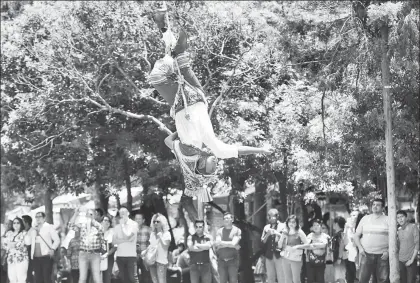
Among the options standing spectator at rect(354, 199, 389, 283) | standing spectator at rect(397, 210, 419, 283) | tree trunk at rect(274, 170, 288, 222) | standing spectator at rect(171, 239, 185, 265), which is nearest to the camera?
standing spectator at rect(354, 199, 389, 283)

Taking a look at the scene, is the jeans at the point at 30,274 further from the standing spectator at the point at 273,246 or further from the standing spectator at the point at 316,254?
the standing spectator at the point at 316,254

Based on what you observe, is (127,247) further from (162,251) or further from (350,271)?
(350,271)

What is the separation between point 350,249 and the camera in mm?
10016

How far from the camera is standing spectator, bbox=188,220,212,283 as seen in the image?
31.0 ft

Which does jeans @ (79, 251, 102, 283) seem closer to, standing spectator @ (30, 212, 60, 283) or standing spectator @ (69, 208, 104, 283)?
standing spectator @ (69, 208, 104, 283)

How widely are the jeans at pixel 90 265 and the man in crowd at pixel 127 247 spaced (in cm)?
39

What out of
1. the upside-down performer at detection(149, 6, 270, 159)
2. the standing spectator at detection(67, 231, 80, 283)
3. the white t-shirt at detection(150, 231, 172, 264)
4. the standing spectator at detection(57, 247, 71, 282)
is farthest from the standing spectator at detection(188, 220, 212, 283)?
the upside-down performer at detection(149, 6, 270, 159)

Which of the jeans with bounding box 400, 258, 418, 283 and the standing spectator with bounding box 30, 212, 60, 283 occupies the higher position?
the standing spectator with bounding box 30, 212, 60, 283

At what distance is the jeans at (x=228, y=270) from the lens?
9.44 meters

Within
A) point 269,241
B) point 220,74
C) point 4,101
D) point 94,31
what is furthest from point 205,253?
point 4,101

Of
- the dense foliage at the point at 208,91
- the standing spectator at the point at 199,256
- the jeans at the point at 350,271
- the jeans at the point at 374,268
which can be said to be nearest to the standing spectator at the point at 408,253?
the jeans at the point at 374,268

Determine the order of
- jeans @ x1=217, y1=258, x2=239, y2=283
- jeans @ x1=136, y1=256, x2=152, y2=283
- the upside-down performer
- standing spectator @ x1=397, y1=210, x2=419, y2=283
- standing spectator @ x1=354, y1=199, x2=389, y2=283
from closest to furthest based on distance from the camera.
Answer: the upside-down performer < standing spectator @ x1=354, y1=199, x2=389, y2=283 < standing spectator @ x1=397, y1=210, x2=419, y2=283 < jeans @ x1=217, y1=258, x2=239, y2=283 < jeans @ x1=136, y1=256, x2=152, y2=283

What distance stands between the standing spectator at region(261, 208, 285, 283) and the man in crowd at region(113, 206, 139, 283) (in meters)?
1.70

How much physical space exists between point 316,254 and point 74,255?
3143mm
